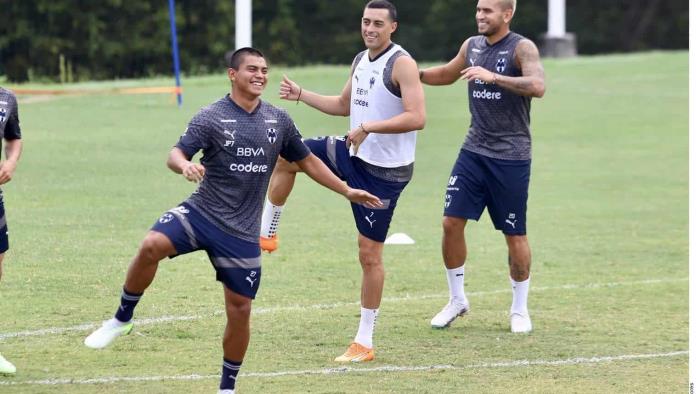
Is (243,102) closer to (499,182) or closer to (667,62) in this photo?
(499,182)

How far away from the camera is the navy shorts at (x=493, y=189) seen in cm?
1050

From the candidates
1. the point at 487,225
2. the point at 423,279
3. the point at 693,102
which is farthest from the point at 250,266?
the point at 487,225

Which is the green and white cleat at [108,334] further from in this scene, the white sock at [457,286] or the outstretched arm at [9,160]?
the white sock at [457,286]

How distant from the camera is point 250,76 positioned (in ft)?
26.7

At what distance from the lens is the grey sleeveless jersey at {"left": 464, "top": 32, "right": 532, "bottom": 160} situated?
1030 centimetres

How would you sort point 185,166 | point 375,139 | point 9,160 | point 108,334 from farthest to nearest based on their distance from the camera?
point 375,139 → point 9,160 → point 108,334 → point 185,166

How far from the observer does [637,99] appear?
3075 cm

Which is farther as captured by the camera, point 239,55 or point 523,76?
point 523,76

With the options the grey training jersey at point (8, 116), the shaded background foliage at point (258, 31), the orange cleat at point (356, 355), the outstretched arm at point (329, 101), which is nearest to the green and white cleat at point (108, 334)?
the grey training jersey at point (8, 116)

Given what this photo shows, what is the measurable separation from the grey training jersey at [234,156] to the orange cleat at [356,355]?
59.2 inches

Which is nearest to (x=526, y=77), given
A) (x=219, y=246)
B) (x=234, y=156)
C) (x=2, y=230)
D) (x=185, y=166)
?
(x=234, y=156)

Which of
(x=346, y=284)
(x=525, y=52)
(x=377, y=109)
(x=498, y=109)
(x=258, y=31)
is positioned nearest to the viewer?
(x=377, y=109)

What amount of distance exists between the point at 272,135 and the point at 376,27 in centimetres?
163

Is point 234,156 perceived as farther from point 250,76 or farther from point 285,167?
point 285,167
